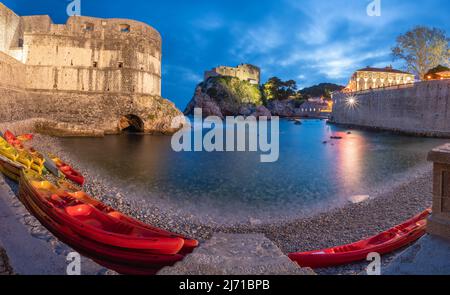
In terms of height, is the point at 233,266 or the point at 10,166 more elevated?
the point at 10,166

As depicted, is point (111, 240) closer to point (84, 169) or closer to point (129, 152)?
point (84, 169)

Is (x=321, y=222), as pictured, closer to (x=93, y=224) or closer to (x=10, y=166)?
(x=93, y=224)

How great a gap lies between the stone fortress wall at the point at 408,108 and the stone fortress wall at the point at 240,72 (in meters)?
43.4

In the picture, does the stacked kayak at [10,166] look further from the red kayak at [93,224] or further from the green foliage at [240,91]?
the green foliage at [240,91]

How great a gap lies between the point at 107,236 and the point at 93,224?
843 millimetres

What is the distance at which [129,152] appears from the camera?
58.2 ft

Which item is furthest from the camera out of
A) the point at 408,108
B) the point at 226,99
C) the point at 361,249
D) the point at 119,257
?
the point at 226,99

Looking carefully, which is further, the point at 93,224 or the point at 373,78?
the point at 373,78

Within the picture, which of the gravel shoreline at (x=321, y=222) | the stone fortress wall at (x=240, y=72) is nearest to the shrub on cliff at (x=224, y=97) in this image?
the stone fortress wall at (x=240, y=72)

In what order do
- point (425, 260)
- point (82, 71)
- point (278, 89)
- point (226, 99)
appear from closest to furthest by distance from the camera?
1. point (425, 260)
2. point (82, 71)
3. point (226, 99)
4. point (278, 89)

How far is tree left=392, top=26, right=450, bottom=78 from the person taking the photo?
3500 cm

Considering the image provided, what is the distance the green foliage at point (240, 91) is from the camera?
73.4 metres

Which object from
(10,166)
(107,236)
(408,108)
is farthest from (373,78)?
(107,236)

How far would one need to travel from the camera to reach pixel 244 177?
41.4 feet
